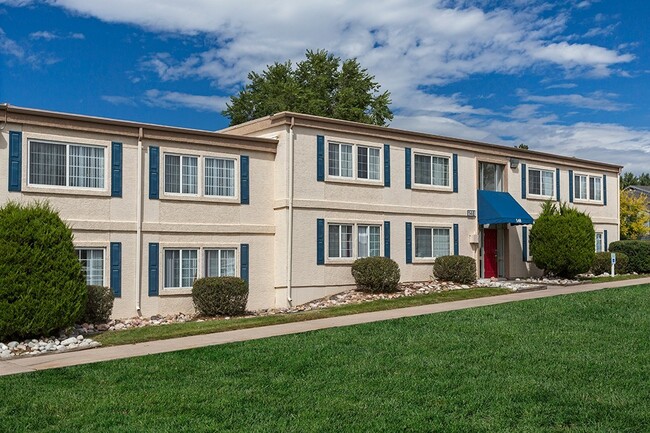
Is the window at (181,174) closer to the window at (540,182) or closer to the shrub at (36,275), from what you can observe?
the shrub at (36,275)

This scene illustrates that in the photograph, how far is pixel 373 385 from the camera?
9828 millimetres

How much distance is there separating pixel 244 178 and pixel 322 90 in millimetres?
27598

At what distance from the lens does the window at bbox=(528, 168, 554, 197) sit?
29.5 meters

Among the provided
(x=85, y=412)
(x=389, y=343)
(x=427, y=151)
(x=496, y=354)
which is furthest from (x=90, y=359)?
(x=427, y=151)

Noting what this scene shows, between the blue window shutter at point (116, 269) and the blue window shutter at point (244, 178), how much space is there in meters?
4.06

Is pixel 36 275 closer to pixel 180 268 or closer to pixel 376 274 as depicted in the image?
pixel 180 268

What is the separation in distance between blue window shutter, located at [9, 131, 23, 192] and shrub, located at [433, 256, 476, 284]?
1344 centimetres

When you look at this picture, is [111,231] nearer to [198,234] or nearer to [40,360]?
[198,234]

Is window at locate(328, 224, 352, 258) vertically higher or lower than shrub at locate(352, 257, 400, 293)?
higher

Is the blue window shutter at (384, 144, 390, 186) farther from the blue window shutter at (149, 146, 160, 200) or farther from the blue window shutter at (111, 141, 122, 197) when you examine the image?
the blue window shutter at (111, 141, 122, 197)

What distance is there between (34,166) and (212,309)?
18.7 feet

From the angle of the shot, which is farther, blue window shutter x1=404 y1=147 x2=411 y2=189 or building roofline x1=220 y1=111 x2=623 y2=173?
blue window shutter x1=404 y1=147 x2=411 y2=189

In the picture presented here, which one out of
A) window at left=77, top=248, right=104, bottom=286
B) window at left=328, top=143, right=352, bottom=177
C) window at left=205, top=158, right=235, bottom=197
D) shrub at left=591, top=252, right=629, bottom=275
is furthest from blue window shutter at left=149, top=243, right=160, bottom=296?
shrub at left=591, top=252, right=629, bottom=275

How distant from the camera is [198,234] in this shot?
20656mm
